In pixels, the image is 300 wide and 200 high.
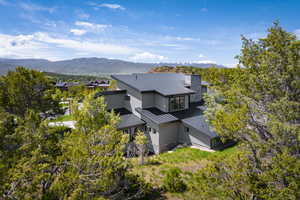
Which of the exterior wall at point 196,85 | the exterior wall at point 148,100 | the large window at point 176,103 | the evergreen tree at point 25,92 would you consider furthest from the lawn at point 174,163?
the evergreen tree at point 25,92

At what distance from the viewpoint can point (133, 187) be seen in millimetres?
8664

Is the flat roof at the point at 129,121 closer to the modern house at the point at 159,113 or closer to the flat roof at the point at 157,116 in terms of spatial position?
the modern house at the point at 159,113

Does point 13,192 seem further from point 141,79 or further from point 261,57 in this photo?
point 141,79

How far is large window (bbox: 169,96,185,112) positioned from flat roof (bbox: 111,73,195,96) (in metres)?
0.81

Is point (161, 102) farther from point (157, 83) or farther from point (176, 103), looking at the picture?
point (157, 83)

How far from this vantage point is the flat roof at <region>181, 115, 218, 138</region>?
18.5m

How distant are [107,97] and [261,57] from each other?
18150 millimetres

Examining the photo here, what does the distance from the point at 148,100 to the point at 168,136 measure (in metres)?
5.01

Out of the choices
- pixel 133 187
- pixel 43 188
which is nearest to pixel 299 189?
pixel 133 187

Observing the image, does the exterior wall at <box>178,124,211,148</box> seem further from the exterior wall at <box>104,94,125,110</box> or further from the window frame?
the exterior wall at <box>104,94,125,110</box>

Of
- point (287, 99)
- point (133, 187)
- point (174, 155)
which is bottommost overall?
point (174, 155)

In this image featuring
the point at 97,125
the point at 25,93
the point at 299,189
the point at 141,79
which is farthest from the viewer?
the point at 141,79

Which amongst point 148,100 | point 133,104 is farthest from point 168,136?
point 133,104

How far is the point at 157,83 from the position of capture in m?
24.3
